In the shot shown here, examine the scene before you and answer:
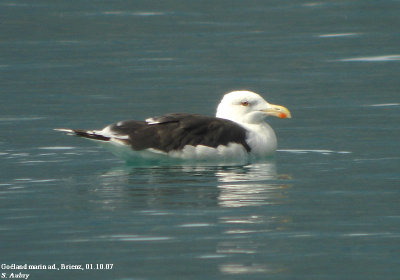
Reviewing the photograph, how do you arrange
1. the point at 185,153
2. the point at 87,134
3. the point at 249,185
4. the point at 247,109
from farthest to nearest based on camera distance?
1. the point at 247,109
2. the point at 185,153
3. the point at 87,134
4. the point at 249,185

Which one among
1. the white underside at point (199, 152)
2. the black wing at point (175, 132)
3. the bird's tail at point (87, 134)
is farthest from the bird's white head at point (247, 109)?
the bird's tail at point (87, 134)

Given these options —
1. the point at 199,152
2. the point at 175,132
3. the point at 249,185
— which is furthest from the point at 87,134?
the point at 249,185

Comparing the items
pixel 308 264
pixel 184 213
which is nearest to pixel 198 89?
pixel 184 213

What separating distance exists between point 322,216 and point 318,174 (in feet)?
7.37

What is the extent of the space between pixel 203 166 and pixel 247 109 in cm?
155

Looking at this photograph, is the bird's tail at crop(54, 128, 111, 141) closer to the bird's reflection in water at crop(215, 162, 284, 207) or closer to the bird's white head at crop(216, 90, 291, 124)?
the bird's reflection in water at crop(215, 162, 284, 207)

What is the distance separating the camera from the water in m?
9.39

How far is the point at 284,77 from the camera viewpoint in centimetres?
2209

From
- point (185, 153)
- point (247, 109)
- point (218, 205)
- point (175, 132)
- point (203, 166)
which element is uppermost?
point (247, 109)

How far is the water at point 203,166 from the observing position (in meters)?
9.39

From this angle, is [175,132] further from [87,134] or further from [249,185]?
[249,185]

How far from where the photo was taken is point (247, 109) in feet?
48.4

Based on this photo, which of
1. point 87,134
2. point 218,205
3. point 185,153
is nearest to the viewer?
point 218,205

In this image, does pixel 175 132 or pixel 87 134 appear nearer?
pixel 87 134
